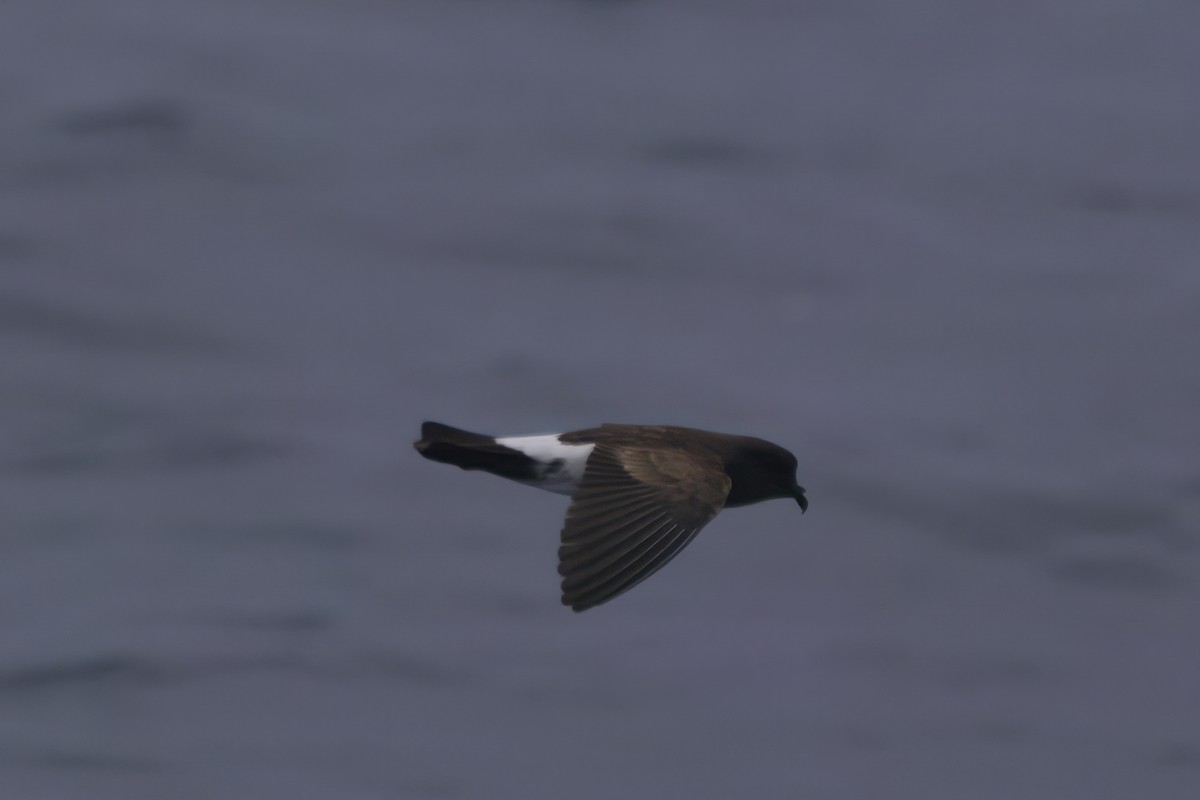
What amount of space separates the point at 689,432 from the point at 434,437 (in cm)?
109

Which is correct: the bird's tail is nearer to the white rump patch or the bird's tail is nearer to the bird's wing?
the white rump patch

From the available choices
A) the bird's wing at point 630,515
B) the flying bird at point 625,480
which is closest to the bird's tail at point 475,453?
the flying bird at point 625,480

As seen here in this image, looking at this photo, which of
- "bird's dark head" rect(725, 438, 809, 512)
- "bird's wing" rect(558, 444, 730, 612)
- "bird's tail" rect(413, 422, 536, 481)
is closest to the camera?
"bird's wing" rect(558, 444, 730, 612)

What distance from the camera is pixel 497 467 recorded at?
722 cm

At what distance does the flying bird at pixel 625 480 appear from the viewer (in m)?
6.25

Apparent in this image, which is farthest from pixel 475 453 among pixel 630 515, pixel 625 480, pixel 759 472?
pixel 759 472

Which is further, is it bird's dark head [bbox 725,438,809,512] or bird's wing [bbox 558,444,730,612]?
bird's dark head [bbox 725,438,809,512]

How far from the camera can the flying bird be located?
20.5ft

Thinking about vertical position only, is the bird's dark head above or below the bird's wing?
above

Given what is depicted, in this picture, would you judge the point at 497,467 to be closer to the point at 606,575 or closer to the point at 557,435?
the point at 557,435

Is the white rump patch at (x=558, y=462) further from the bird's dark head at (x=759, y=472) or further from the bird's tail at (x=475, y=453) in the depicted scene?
the bird's dark head at (x=759, y=472)

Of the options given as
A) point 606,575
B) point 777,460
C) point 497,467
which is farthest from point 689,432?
point 606,575

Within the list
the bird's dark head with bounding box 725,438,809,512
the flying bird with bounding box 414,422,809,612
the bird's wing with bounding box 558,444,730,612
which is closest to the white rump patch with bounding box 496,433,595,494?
the flying bird with bounding box 414,422,809,612

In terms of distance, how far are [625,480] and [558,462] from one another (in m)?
0.49
